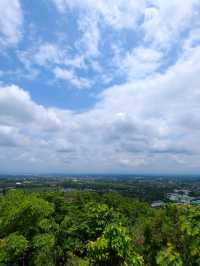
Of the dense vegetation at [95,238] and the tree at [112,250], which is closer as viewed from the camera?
the dense vegetation at [95,238]

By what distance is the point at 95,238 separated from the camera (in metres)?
18.0

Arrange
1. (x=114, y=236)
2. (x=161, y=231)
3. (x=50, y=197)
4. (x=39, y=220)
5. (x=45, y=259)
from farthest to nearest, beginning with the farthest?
(x=50, y=197) < (x=161, y=231) < (x=39, y=220) < (x=45, y=259) < (x=114, y=236)

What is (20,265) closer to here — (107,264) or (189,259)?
(107,264)

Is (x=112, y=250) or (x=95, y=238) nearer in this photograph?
(x=112, y=250)

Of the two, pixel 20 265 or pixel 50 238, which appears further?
pixel 20 265

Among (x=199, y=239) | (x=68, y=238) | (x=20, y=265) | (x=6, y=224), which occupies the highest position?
(x=199, y=239)

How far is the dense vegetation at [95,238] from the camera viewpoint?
859cm

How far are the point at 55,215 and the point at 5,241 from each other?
22.7 m

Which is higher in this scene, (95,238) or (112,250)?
(112,250)

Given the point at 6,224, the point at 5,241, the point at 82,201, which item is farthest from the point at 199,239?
the point at 82,201

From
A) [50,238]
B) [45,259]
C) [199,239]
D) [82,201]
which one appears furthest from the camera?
[82,201]

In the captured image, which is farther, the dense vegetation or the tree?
the tree

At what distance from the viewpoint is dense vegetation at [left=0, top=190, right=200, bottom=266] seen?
338 inches

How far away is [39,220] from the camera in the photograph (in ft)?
82.0
